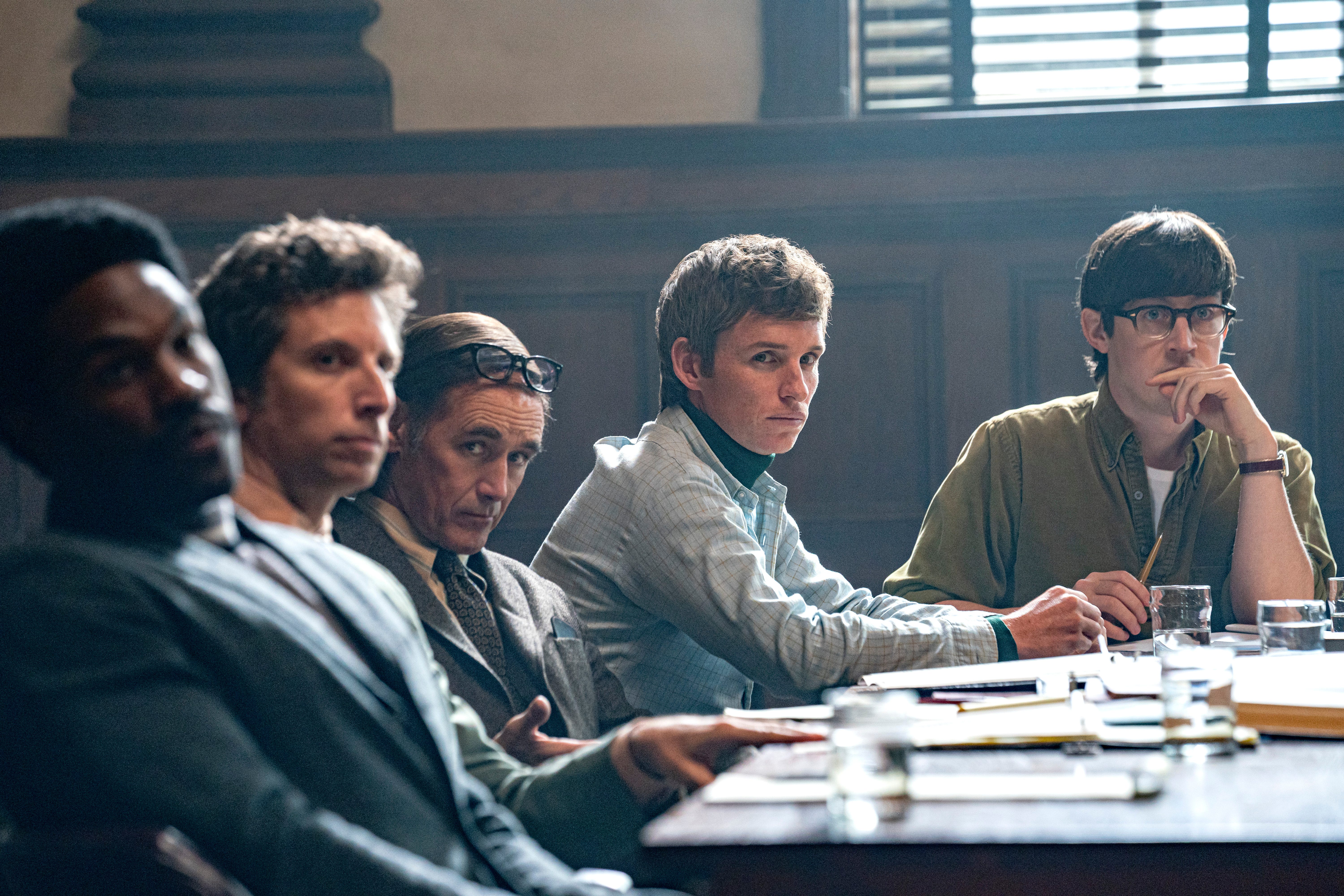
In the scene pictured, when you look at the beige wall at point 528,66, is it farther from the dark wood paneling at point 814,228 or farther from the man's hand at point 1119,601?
the man's hand at point 1119,601

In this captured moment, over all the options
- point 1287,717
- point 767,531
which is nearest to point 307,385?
point 1287,717

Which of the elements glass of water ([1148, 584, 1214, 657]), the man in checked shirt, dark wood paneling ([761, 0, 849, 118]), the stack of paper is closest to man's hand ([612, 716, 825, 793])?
the stack of paper

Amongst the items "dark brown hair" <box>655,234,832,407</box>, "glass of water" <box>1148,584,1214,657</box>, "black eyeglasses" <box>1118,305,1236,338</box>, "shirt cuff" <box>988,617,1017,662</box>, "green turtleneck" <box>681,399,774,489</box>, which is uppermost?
"dark brown hair" <box>655,234,832,407</box>

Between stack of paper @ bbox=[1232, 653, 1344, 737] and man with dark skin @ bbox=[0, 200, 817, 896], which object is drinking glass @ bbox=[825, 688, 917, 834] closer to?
man with dark skin @ bbox=[0, 200, 817, 896]

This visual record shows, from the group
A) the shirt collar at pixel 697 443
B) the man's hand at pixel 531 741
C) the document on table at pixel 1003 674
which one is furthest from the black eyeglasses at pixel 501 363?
the document on table at pixel 1003 674

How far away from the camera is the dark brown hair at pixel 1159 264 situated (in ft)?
7.78

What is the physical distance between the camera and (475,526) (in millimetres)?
1734

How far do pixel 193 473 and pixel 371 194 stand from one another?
10.2ft

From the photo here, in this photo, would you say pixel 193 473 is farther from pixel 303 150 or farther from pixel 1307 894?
pixel 303 150

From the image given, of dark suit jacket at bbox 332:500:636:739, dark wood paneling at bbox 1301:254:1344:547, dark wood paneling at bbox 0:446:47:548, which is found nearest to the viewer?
dark suit jacket at bbox 332:500:636:739

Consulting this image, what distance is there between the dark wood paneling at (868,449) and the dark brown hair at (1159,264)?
1.27 m

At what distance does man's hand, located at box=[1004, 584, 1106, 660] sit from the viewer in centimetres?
184

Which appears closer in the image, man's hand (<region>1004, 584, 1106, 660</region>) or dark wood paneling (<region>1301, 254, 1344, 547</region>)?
man's hand (<region>1004, 584, 1106, 660</region>)

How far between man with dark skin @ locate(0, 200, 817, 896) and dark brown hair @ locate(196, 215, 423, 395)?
22 centimetres
